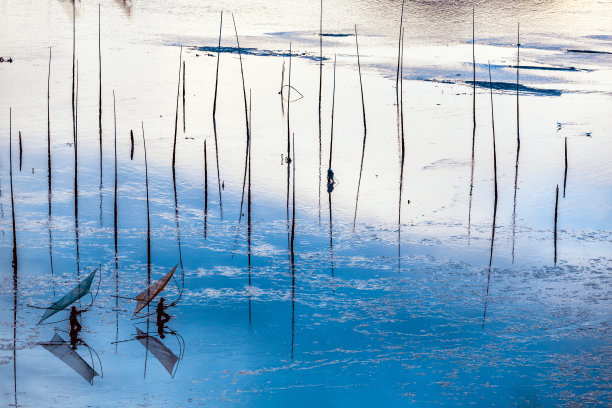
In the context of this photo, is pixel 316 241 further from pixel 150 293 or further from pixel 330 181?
pixel 150 293

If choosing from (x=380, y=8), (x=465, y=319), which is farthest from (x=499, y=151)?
(x=380, y=8)

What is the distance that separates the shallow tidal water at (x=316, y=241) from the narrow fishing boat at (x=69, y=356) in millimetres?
52

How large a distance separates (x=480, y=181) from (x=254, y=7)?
15.3 meters

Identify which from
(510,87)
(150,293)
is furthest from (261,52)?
(150,293)

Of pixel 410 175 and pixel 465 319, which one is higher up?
pixel 410 175

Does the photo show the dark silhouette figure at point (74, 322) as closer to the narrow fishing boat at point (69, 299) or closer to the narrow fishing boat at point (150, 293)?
the narrow fishing boat at point (69, 299)

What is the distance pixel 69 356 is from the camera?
5.06m

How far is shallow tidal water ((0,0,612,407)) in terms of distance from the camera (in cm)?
500

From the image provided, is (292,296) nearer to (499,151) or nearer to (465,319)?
(465,319)

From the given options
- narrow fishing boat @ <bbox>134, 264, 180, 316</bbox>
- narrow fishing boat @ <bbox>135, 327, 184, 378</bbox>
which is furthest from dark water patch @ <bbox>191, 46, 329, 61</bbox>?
narrow fishing boat @ <bbox>135, 327, 184, 378</bbox>

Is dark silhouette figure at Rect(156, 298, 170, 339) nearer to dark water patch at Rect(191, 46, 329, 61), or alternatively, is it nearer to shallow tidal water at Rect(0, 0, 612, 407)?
shallow tidal water at Rect(0, 0, 612, 407)

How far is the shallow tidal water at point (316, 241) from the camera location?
16.4 ft

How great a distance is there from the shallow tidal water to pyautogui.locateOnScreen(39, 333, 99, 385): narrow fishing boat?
52mm

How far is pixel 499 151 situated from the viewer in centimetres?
1041
